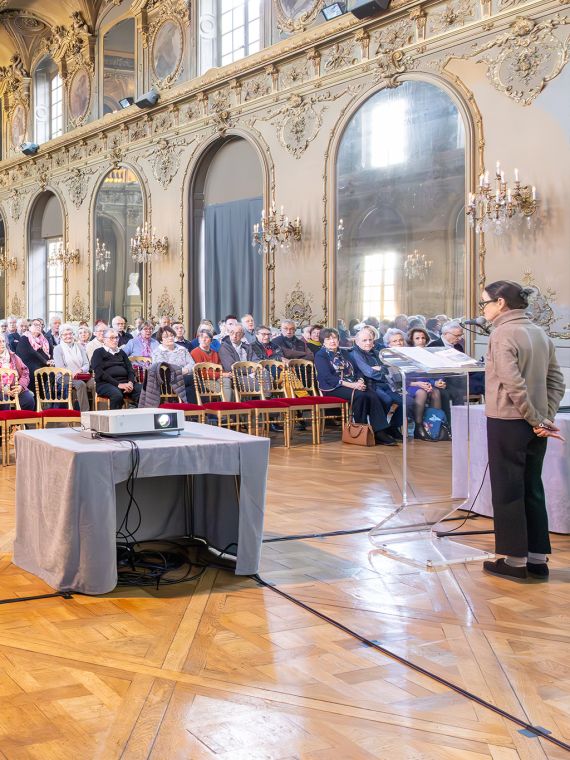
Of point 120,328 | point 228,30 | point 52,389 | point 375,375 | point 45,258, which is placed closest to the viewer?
point 52,389

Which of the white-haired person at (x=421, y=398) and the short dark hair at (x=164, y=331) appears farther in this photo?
the short dark hair at (x=164, y=331)

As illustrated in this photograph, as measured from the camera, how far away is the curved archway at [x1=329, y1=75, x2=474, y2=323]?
384 inches

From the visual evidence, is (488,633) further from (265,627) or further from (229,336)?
(229,336)

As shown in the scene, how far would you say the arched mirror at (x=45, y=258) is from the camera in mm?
18516

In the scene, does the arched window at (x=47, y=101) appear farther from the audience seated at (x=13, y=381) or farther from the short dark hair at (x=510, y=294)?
the short dark hair at (x=510, y=294)

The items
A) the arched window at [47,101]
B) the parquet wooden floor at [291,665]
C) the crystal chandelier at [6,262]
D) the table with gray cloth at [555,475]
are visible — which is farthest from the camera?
the crystal chandelier at [6,262]

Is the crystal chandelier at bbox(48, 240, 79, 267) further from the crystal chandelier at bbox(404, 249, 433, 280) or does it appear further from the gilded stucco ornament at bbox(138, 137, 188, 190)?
the crystal chandelier at bbox(404, 249, 433, 280)

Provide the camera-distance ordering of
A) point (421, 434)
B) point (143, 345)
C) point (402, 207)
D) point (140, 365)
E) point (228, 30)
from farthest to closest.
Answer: point (228, 30) < point (143, 345) < point (402, 207) < point (140, 365) < point (421, 434)

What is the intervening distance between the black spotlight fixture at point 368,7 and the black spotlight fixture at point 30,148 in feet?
32.1

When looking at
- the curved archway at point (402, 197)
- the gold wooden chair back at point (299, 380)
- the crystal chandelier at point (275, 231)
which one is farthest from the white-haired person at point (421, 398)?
the crystal chandelier at point (275, 231)

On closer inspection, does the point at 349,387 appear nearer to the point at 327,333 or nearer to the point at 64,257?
the point at 327,333

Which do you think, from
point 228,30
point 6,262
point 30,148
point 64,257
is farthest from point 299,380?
point 6,262

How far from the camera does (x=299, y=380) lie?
9711 mm

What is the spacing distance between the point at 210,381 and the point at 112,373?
1.05m
